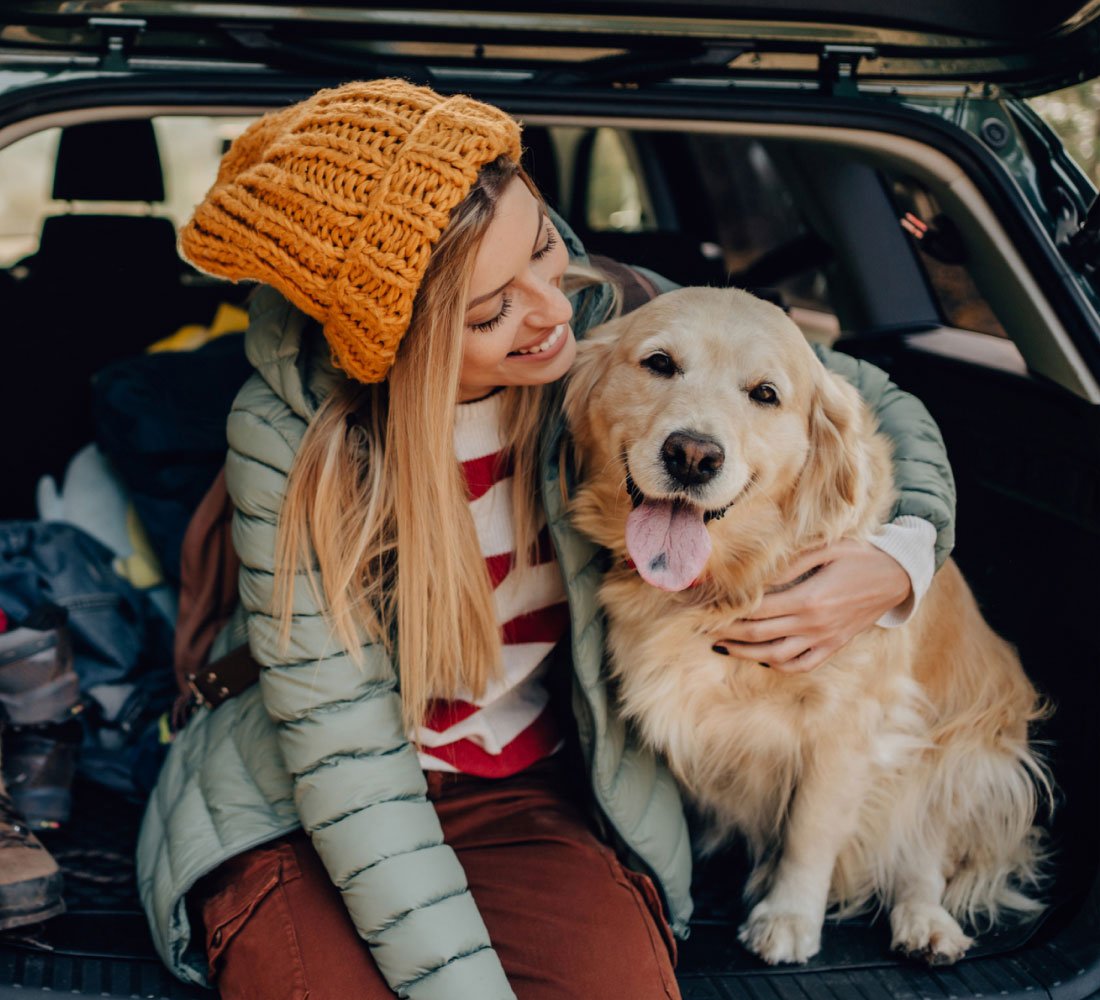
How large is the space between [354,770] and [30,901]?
0.52m

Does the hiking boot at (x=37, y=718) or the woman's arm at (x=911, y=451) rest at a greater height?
the woman's arm at (x=911, y=451)

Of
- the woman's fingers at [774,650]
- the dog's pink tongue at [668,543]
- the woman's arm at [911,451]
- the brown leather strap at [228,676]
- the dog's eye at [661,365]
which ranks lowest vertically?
the brown leather strap at [228,676]

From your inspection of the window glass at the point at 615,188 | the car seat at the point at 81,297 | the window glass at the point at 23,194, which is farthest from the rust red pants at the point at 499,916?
the window glass at the point at 615,188

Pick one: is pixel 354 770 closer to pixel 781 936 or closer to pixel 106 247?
pixel 781 936

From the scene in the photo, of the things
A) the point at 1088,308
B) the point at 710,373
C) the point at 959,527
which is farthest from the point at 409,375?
the point at 959,527

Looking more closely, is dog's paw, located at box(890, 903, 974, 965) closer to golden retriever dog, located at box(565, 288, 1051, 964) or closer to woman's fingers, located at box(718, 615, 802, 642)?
golden retriever dog, located at box(565, 288, 1051, 964)

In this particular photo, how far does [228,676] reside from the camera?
1.86 metres

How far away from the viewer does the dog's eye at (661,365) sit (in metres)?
1.76

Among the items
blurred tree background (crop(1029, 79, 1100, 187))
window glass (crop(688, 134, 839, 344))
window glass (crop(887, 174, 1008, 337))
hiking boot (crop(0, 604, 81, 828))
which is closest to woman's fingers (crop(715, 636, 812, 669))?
window glass (crop(887, 174, 1008, 337))

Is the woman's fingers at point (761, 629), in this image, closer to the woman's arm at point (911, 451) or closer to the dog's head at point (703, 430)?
the dog's head at point (703, 430)

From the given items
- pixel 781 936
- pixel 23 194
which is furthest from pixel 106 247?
pixel 781 936

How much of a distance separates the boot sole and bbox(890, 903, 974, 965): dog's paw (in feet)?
4.35

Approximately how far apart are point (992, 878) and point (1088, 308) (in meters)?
1.01

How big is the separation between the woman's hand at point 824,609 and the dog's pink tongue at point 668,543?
0.62ft
